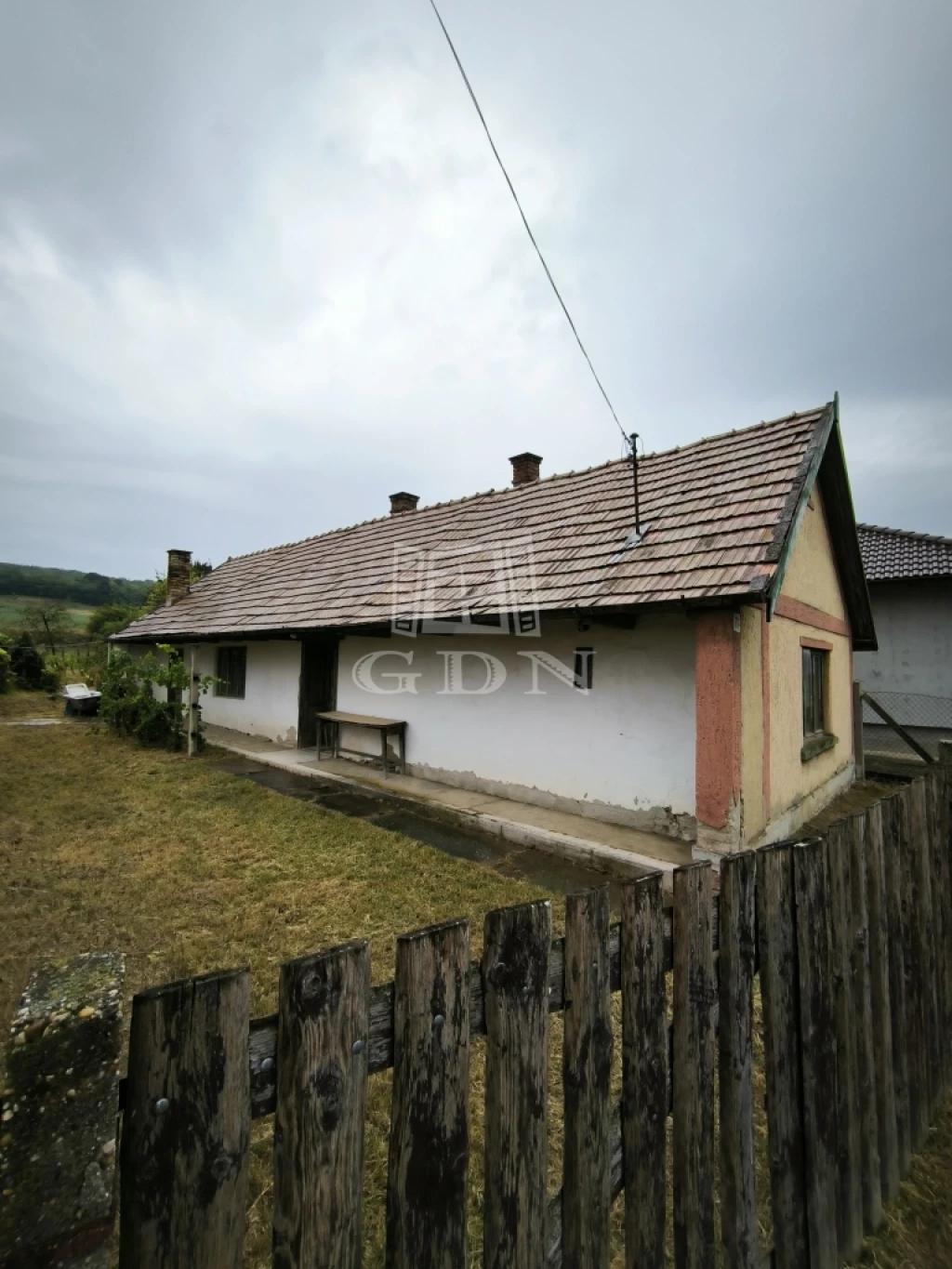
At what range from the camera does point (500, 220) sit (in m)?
4.64

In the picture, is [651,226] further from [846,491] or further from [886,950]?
[886,950]

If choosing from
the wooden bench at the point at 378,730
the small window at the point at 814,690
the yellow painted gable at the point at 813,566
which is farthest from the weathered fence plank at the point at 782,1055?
the wooden bench at the point at 378,730

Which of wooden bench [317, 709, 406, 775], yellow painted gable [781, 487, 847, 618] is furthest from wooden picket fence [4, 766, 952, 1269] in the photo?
wooden bench [317, 709, 406, 775]

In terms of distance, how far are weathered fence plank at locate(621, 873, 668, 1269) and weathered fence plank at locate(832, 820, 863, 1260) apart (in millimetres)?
803

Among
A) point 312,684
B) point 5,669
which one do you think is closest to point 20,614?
point 5,669

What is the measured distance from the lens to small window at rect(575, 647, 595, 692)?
667 cm

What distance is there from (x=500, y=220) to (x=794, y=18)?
4.02 m

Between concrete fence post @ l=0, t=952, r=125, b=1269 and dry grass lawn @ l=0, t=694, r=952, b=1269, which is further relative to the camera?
dry grass lawn @ l=0, t=694, r=952, b=1269

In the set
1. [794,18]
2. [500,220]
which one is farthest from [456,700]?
[794,18]

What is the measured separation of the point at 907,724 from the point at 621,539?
11.8 m

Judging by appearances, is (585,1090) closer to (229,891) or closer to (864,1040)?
(864,1040)

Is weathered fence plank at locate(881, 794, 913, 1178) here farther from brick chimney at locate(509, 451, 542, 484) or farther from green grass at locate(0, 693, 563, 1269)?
brick chimney at locate(509, 451, 542, 484)

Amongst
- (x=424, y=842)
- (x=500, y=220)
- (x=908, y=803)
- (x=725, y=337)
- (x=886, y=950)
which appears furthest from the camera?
(x=725, y=337)

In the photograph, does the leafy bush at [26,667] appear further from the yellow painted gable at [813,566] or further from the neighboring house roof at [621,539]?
the yellow painted gable at [813,566]
